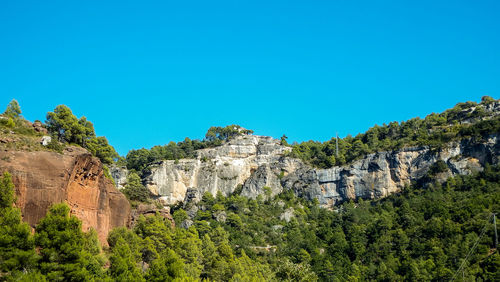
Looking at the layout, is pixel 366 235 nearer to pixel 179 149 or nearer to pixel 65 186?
pixel 179 149

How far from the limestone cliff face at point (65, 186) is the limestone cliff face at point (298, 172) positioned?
204 feet

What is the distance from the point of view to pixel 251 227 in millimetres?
103062

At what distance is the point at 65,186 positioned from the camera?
4484 cm

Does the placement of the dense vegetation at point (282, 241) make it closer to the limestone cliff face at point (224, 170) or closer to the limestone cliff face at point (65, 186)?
the limestone cliff face at point (65, 186)

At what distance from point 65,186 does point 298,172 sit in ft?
286

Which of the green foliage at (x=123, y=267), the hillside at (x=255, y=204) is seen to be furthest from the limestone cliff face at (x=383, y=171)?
the green foliage at (x=123, y=267)

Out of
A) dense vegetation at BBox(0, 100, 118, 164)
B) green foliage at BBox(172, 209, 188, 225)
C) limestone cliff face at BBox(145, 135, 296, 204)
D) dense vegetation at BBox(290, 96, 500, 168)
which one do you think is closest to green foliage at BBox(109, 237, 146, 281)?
dense vegetation at BBox(0, 100, 118, 164)

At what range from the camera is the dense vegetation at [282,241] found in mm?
37938

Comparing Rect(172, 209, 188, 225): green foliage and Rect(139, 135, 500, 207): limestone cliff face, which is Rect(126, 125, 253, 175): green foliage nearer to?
Rect(139, 135, 500, 207): limestone cliff face

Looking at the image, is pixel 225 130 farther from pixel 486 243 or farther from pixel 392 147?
pixel 486 243

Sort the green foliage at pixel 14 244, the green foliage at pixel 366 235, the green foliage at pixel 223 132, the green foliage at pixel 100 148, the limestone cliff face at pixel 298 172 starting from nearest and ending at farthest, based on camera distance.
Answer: the green foliage at pixel 14 244, the green foliage at pixel 100 148, the green foliage at pixel 366 235, the limestone cliff face at pixel 298 172, the green foliage at pixel 223 132

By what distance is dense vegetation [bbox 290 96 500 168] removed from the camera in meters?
112

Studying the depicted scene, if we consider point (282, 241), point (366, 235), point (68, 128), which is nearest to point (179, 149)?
point (282, 241)

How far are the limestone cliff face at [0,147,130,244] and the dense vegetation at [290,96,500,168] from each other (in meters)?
80.7
